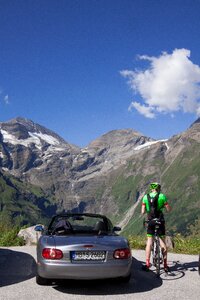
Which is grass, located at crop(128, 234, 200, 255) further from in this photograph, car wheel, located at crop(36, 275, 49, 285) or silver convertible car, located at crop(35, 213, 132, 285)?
car wheel, located at crop(36, 275, 49, 285)

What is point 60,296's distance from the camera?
890cm

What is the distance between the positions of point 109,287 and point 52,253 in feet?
5.65

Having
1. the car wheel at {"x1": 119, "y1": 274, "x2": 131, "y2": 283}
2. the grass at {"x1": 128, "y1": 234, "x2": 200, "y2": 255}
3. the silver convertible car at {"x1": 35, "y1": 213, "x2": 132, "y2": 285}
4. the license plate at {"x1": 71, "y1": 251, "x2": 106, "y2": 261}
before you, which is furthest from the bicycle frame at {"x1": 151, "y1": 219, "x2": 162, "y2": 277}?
the grass at {"x1": 128, "y1": 234, "x2": 200, "y2": 255}

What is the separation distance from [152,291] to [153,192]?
322 cm

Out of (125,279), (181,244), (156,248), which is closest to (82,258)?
(125,279)

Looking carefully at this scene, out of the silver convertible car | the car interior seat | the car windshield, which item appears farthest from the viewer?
the car interior seat

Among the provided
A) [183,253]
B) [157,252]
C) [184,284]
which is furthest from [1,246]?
[184,284]

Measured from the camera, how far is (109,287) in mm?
9781

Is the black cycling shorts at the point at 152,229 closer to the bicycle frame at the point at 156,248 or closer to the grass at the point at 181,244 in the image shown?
the bicycle frame at the point at 156,248

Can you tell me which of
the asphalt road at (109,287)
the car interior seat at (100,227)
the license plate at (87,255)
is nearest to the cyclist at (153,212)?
the asphalt road at (109,287)

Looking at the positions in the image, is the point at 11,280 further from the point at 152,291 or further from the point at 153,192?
the point at 153,192

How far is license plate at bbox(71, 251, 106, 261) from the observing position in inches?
364

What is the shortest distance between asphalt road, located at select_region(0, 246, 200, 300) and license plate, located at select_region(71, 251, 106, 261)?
789 mm

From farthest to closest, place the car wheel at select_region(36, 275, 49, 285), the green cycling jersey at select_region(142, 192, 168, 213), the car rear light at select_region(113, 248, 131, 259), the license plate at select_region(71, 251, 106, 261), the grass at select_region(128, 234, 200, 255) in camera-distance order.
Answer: the grass at select_region(128, 234, 200, 255) < the green cycling jersey at select_region(142, 192, 168, 213) < the car wheel at select_region(36, 275, 49, 285) < the car rear light at select_region(113, 248, 131, 259) < the license plate at select_region(71, 251, 106, 261)
